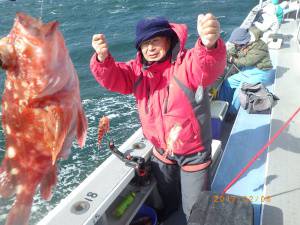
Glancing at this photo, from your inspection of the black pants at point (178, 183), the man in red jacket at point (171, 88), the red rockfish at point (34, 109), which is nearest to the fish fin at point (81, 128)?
the red rockfish at point (34, 109)

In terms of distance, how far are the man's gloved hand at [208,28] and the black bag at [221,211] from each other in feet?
4.42

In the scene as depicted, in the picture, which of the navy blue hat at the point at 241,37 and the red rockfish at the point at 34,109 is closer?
the red rockfish at the point at 34,109

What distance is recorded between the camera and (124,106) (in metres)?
9.56

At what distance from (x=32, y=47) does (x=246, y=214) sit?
6.84 feet

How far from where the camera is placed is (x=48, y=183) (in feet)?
6.27

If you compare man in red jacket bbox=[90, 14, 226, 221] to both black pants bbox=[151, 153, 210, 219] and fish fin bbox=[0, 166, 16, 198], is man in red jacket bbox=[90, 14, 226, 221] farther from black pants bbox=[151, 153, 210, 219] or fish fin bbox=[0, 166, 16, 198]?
fish fin bbox=[0, 166, 16, 198]

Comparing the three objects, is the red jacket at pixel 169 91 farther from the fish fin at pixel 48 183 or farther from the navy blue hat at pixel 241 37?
the navy blue hat at pixel 241 37

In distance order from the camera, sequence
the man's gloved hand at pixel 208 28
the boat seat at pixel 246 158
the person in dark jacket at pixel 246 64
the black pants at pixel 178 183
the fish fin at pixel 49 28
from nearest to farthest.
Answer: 1. the fish fin at pixel 49 28
2. the man's gloved hand at pixel 208 28
3. the black pants at pixel 178 183
4. the boat seat at pixel 246 158
5. the person in dark jacket at pixel 246 64

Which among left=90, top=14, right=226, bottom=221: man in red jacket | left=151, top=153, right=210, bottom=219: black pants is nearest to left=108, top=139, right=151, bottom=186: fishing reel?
left=151, top=153, right=210, bottom=219: black pants

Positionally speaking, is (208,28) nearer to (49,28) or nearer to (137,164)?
(49,28)

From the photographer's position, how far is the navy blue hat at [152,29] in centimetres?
295

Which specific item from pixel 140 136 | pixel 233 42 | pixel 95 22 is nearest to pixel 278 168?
pixel 140 136

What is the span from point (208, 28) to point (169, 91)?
921mm

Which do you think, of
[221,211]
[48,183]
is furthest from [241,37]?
[48,183]
